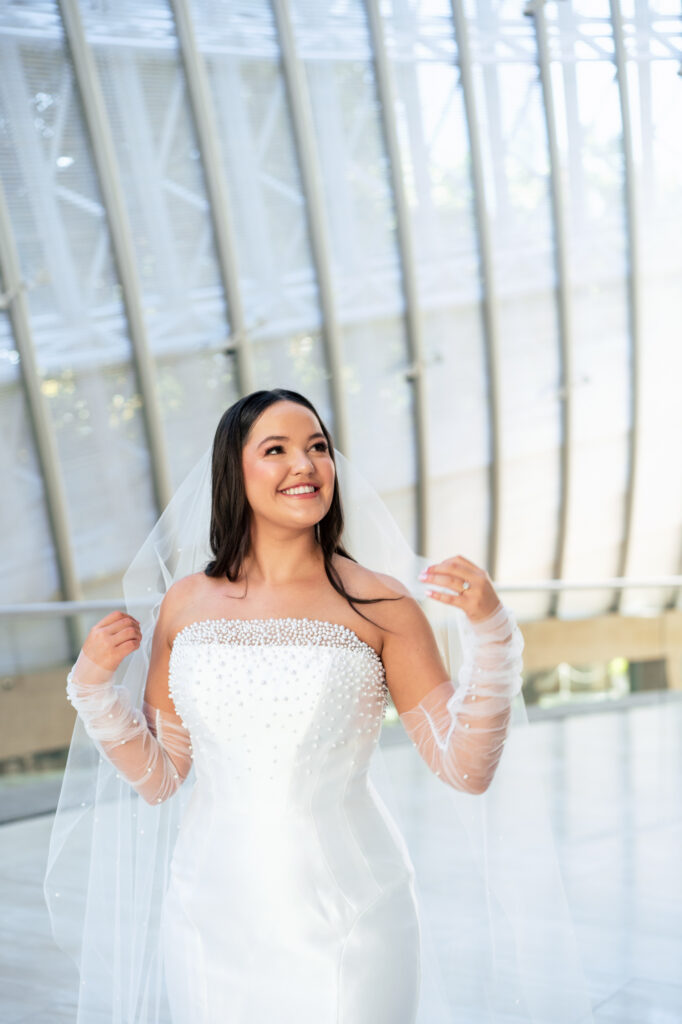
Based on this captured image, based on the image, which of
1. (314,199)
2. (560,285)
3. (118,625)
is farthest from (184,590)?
(560,285)

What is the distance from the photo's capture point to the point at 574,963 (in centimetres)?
336

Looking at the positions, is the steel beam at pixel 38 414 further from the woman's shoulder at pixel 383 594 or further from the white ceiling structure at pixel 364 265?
the woman's shoulder at pixel 383 594

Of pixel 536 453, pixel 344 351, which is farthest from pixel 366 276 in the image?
pixel 536 453

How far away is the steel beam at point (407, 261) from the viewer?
12.5 meters

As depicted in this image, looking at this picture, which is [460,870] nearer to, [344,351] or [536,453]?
[344,351]

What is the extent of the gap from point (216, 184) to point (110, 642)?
32.0 ft

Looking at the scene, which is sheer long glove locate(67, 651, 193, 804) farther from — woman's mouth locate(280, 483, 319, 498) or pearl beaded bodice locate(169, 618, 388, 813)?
woman's mouth locate(280, 483, 319, 498)

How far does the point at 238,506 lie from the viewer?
105 inches

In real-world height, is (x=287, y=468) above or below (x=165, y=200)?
above

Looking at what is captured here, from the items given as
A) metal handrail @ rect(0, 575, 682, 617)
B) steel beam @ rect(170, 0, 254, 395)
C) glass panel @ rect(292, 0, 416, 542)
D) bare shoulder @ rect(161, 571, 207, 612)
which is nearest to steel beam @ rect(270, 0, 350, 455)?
glass panel @ rect(292, 0, 416, 542)

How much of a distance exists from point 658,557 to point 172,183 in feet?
29.0

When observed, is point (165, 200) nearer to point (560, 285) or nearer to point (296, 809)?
point (560, 285)

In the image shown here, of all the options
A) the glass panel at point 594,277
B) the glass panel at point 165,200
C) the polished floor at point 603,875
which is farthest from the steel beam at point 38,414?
the glass panel at point 594,277

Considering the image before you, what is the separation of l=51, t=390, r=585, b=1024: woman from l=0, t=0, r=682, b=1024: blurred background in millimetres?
5364
